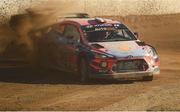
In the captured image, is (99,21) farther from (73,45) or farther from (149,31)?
(149,31)

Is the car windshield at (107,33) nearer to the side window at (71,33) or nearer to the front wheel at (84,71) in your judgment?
the side window at (71,33)

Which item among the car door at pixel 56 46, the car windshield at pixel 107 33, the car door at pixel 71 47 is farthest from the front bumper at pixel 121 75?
the car door at pixel 56 46

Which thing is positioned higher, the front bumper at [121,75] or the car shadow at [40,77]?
the front bumper at [121,75]

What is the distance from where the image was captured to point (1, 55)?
20.1 metres

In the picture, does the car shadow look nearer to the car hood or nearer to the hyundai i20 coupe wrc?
the hyundai i20 coupe wrc

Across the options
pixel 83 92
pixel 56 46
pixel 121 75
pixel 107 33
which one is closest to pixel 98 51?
pixel 121 75

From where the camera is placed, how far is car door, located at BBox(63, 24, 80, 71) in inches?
622

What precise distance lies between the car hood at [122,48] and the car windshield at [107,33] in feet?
1.17

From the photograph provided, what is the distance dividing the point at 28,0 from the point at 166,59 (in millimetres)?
7853

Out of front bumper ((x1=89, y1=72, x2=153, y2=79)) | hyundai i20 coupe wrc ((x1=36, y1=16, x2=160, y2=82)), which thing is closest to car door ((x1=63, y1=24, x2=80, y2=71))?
hyundai i20 coupe wrc ((x1=36, y1=16, x2=160, y2=82))

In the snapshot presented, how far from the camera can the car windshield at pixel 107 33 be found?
627 inches

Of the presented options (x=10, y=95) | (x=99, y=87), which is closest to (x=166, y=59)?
(x=99, y=87)

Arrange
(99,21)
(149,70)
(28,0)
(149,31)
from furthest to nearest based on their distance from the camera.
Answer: (149,31), (28,0), (99,21), (149,70)

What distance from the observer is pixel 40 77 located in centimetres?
1684
